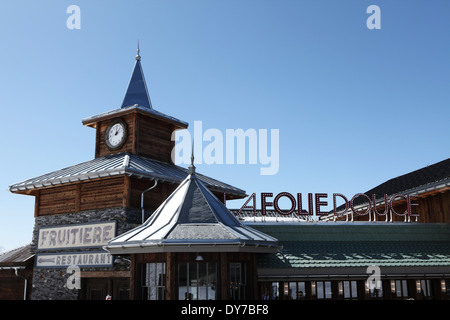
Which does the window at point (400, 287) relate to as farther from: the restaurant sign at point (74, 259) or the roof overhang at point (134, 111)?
the roof overhang at point (134, 111)

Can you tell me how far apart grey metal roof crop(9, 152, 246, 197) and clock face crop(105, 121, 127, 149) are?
2.23 ft

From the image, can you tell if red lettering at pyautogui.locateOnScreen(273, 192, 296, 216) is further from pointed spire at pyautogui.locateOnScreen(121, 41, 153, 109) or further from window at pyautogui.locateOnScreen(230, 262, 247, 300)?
pointed spire at pyautogui.locateOnScreen(121, 41, 153, 109)

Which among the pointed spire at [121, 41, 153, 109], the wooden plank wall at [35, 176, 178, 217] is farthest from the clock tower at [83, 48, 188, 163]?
the wooden plank wall at [35, 176, 178, 217]

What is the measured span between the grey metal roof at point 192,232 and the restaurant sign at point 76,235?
4.09 meters

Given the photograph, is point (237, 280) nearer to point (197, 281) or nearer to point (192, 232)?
point (197, 281)

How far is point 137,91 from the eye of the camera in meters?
27.5

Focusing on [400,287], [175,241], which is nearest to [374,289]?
[400,287]

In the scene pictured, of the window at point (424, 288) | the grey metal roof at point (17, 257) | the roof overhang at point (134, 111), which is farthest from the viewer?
the roof overhang at point (134, 111)

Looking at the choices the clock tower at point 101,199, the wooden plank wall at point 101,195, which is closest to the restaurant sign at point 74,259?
the clock tower at point 101,199

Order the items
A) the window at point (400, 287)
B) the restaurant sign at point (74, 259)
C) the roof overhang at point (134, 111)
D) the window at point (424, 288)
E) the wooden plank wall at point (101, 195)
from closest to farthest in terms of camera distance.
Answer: the window at point (424, 288) → the window at point (400, 287) → the restaurant sign at point (74, 259) → the wooden plank wall at point (101, 195) → the roof overhang at point (134, 111)

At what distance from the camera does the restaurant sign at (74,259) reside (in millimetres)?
20594
